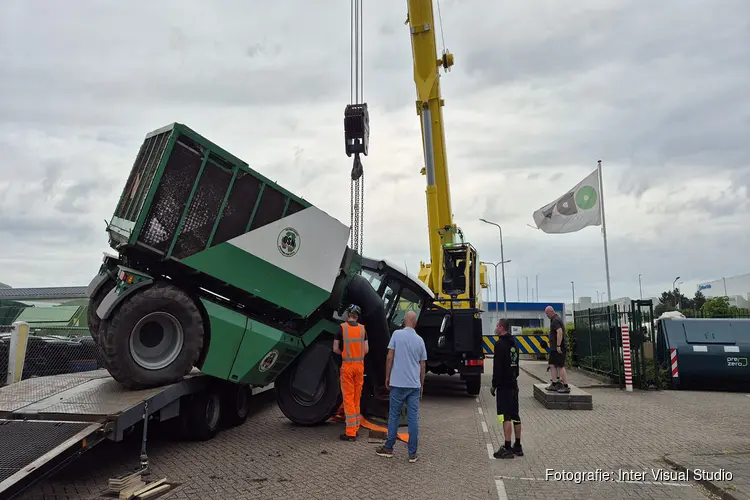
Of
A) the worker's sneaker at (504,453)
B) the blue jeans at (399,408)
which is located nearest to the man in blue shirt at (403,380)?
the blue jeans at (399,408)

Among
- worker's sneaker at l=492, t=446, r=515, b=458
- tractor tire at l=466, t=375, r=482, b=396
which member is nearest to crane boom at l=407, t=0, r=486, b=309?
tractor tire at l=466, t=375, r=482, b=396

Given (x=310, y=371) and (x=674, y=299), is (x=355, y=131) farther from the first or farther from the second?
(x=674, y=299)

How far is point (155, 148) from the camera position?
702 centimetres

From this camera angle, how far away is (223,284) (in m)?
7.14

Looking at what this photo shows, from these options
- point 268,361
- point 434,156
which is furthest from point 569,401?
point 434,156

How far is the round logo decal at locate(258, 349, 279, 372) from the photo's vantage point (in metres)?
7.42

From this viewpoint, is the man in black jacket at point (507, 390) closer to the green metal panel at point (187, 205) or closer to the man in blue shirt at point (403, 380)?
the man in blue shirt at point (403, 380)

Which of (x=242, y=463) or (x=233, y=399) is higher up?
(x=233, y=399)

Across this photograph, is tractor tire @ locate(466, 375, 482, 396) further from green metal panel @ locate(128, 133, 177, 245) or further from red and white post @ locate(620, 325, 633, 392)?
green metal panel @ locate(128, 133, 177, 245)

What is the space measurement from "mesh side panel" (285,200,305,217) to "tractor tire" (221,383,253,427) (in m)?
2.66

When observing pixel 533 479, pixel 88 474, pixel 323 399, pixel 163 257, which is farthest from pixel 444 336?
pixel 88 474

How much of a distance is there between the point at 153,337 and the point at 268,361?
155 cm

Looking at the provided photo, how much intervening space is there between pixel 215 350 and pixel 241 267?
3.63 feet

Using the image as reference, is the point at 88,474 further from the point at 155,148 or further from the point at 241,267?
the point at 155,148
